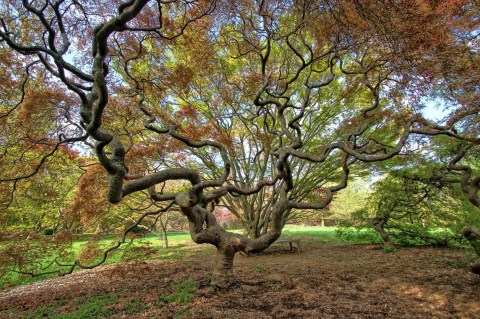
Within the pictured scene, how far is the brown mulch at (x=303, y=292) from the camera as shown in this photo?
2961 millimetres

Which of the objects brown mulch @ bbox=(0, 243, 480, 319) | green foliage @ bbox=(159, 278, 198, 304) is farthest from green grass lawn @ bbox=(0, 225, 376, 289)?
green foliage @ bbox=(159, 278, 198, 304)

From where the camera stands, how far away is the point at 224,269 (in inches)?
153

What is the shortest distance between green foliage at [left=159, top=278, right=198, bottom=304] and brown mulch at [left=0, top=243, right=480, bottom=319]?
98 mm

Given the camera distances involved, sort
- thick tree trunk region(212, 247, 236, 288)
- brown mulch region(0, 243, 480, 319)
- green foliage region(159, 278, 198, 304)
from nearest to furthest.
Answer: brown mulch region(0, 243, 480, 319) < green foliage region(159, 278, 198, 304) < thick tree trunk region(212, 247, 236, 288)

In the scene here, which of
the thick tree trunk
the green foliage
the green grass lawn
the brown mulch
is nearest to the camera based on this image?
the brown mulch

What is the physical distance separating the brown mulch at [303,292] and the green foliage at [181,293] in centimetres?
10

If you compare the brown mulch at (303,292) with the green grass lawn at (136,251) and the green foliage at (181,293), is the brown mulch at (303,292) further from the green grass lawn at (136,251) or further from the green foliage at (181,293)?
the green grass lawn at (136,251)

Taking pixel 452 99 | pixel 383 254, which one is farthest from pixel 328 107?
pixel 383 254

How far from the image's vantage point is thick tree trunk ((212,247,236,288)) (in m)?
3.83

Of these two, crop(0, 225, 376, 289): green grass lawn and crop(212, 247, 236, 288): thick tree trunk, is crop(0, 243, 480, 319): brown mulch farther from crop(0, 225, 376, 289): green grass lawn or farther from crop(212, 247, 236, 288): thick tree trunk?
crop(0, 225, 376, 289): green grass lawn

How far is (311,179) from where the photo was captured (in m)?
9.52

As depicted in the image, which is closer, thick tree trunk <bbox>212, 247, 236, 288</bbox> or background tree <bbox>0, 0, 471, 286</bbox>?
background tree <bbox>0, 0, 471, 286</bbox>

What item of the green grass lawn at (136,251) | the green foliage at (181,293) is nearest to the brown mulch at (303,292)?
the green foliage at (181,293)

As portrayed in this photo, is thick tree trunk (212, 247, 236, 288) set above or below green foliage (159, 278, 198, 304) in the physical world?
above
